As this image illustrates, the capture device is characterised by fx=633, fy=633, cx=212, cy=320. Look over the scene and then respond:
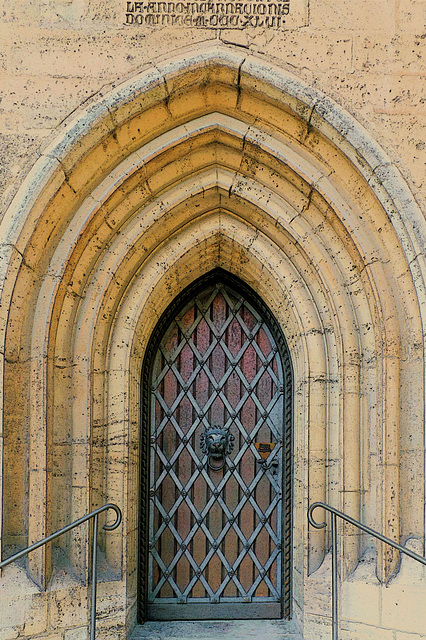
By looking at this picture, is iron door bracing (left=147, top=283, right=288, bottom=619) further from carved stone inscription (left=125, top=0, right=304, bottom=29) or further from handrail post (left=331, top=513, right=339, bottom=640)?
carved stone inscription (left=125, top=0, right=304, bottom=29)

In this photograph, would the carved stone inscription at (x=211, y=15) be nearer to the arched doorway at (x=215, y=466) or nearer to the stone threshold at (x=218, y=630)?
the arched doorway at (x=215, y=466)

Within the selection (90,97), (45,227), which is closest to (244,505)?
(45,227)

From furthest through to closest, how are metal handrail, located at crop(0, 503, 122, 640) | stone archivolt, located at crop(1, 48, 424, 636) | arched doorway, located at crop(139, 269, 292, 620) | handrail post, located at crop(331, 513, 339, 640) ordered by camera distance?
arched doorway, located at crop(139, 269, 292, 620) → stone archivolt, located at crop(1, 48, 424, 636) → handrail post, located at crop(331, 513, 339, 640) → metal handrail, located at crop(0, 503, 122, 640)

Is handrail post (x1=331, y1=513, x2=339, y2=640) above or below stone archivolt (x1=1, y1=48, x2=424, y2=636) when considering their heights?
below

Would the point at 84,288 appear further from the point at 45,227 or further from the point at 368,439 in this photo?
the point at 368,439

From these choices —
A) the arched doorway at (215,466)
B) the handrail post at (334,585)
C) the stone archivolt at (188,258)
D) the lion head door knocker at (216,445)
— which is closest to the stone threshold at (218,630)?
the arched doorway at (215,466)

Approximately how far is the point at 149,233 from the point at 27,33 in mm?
1330

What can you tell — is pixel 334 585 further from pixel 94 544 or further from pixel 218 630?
pixel 94 544

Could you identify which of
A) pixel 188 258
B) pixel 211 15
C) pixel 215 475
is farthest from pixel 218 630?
pixel 211 15

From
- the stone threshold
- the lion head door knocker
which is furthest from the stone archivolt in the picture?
the lion head door knocker

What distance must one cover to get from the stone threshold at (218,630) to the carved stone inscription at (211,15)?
370cm

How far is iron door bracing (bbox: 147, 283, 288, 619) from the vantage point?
4.33 meters

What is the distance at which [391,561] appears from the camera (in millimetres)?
3559

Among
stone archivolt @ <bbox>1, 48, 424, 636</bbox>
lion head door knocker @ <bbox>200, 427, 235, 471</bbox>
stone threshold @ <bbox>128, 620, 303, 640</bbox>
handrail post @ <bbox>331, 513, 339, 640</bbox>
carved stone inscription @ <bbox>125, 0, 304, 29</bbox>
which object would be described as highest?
carved stone inscription @ <bbox>125, 0, 304, 29</bbox>
